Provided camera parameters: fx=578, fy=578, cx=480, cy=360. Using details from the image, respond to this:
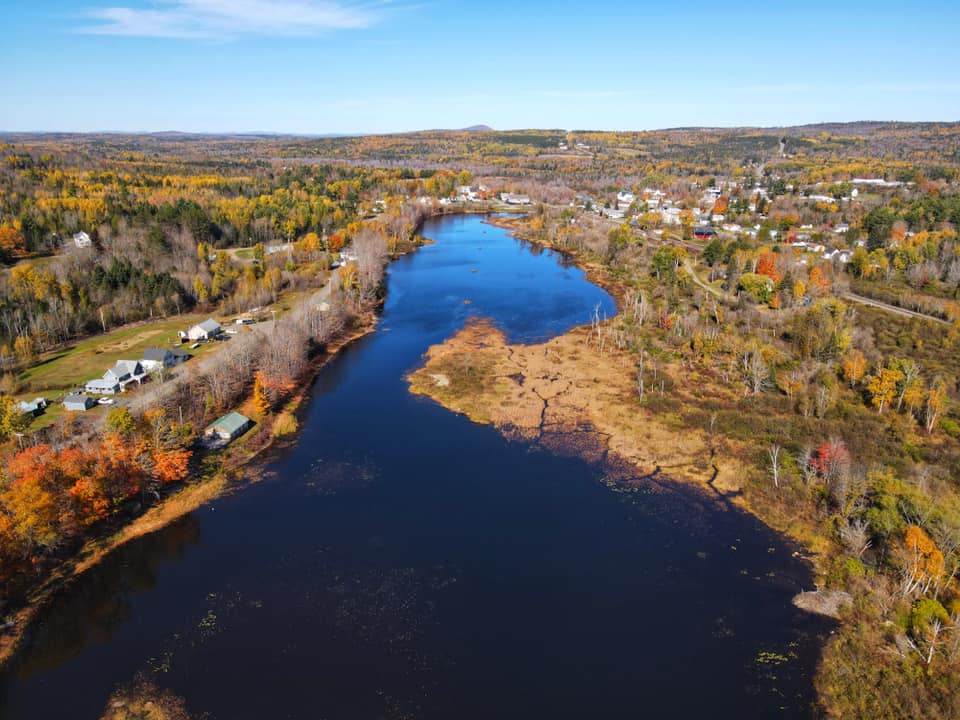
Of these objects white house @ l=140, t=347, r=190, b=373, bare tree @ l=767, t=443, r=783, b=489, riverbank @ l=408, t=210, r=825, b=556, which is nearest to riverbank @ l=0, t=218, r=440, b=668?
white house @ l=140, t=347, r=190, b=373

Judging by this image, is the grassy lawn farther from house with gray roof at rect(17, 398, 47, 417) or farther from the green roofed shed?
the green roofed shed

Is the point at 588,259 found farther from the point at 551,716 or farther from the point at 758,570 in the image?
the point at 551,716

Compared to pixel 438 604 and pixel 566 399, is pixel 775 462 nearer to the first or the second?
pixel 566 399

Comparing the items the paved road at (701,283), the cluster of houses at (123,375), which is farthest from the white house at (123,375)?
the paved road at (701,283)

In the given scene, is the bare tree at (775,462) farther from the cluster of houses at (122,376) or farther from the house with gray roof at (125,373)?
the house with gray roof at (125,373)

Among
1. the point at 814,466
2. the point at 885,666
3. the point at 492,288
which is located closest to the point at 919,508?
the point at 814,466

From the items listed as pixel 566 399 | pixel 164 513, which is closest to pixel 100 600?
pixel 164 513
